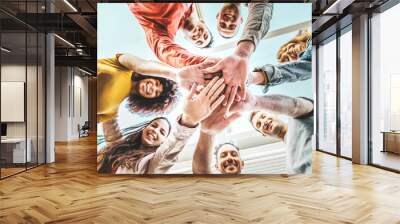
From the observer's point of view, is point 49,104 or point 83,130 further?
point 83,130

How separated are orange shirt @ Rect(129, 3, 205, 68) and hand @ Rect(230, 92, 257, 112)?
3.34 feet

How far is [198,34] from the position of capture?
6133mm

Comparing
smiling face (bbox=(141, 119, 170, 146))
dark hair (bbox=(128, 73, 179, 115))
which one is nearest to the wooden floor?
smiling face (bbox=(141, 119, 170, 146))

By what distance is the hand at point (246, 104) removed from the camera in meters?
6.05

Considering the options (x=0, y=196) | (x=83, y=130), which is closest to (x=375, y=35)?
(x=0, y=196)

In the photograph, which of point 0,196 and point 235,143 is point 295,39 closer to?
point 235,143

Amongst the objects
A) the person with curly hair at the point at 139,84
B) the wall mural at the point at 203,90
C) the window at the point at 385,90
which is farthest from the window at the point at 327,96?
the person with curly hair at the point at 139,84

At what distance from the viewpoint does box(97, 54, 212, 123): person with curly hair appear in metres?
6.05

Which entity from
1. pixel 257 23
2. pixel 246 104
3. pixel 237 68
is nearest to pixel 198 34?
pixel 237 68

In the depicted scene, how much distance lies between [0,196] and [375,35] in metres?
7.28

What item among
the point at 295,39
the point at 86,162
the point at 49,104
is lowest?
the point at 86,162

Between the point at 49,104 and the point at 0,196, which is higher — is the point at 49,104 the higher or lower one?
the higher one

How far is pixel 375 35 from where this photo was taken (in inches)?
300

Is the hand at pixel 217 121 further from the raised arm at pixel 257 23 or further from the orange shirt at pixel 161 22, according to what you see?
the raised arm at pixel 257 23
